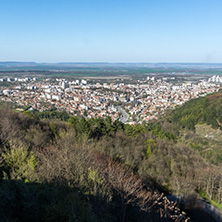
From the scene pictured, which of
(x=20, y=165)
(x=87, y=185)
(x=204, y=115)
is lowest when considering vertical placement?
(x=204, y=115)

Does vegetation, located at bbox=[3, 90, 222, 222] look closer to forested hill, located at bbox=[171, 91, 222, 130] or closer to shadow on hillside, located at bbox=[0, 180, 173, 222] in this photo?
shadow on hillside, located at bbox=[0, 180, 173, 222]

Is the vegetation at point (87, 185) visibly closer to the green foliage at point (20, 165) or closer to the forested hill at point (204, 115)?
the green foliage at point (20, 165)

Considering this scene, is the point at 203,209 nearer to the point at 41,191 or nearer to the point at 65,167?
the point at 65,167

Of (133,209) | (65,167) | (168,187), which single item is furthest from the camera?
(168,187)

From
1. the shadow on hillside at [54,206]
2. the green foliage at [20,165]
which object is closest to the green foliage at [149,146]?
the shadow on hillside at [54,206]

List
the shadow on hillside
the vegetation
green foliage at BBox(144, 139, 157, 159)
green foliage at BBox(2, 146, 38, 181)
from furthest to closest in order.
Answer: green foliage at BBox(144, 139, 157, 159) < green foliage at BBox(2, 146, 38, 181) < the vegetation < the shadow on hillside

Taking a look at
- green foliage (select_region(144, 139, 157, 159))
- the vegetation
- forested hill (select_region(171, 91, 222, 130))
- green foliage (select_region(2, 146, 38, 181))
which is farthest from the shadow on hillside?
forested hill (select_region(171, 91, 222, 130))

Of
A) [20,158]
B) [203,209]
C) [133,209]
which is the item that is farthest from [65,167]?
[203,209]

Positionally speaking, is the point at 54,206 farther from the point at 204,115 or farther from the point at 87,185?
the point at 204,115

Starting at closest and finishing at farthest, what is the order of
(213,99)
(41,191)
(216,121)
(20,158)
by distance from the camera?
1. (41,191)
2. (20,158)
3. (216,121)
4. (213,99)

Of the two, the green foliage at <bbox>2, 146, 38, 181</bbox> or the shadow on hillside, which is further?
the green foliage at <bbox>2, 146, 38, 181</bbox>

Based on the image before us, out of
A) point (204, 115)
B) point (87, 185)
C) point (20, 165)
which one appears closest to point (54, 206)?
point (87, 185)
